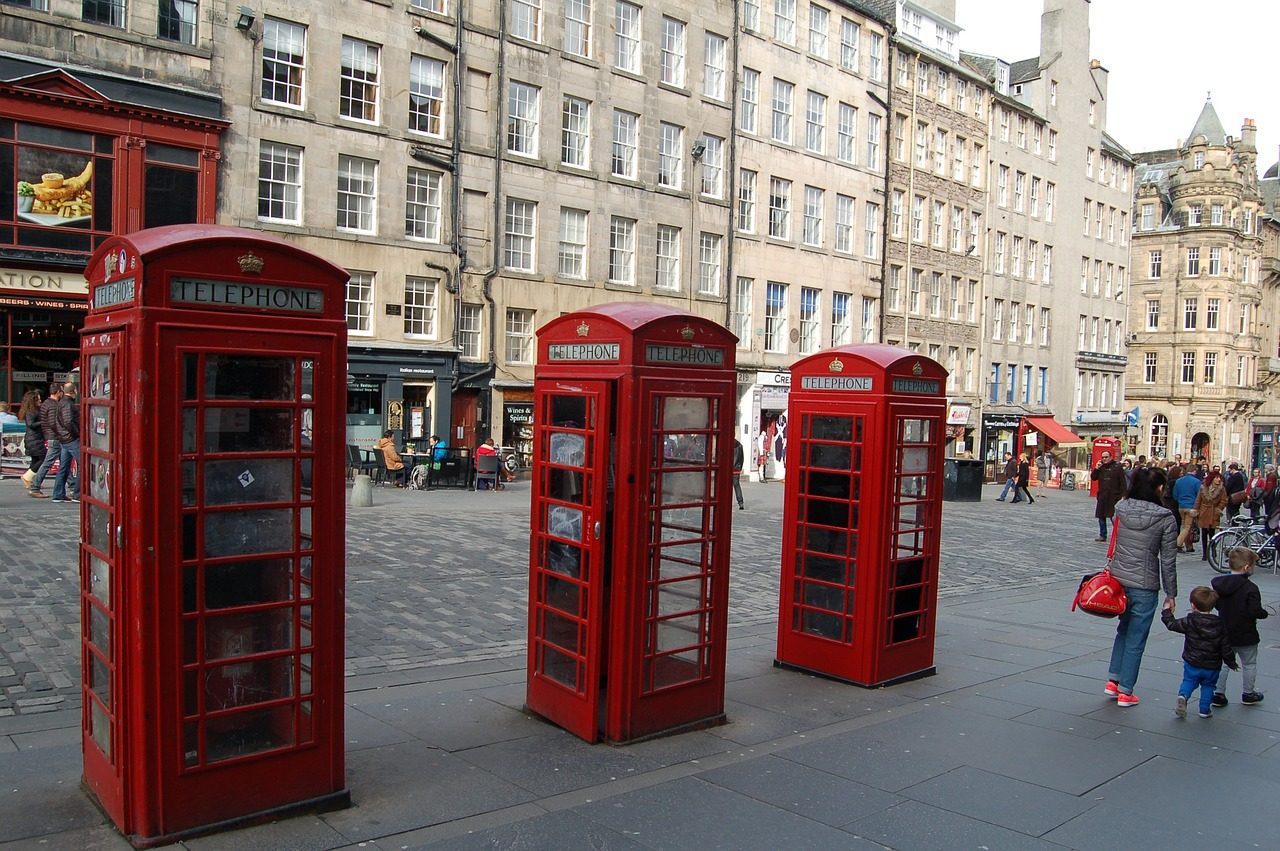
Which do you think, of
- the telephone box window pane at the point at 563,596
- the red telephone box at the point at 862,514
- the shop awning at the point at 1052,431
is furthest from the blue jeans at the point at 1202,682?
the shop awning at the point at 1052,431

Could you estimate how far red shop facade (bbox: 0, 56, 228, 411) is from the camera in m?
20.9

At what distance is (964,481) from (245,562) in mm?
27117

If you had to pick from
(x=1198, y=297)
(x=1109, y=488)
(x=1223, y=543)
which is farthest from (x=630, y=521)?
(x=1198, y=297)

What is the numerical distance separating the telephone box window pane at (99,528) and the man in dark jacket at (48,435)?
38.3ft

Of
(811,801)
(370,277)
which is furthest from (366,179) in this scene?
(811,801)

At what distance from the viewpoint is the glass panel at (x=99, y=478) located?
189 inches

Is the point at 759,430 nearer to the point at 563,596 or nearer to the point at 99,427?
the point at 563,596

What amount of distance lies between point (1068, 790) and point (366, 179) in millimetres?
23145

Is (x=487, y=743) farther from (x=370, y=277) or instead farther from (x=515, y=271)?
(x=515, y=271)

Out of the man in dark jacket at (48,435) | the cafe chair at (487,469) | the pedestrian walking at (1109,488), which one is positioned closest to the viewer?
the man in dark jacket at (48,435)

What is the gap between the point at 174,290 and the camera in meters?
4.58

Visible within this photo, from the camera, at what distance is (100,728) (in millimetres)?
5070

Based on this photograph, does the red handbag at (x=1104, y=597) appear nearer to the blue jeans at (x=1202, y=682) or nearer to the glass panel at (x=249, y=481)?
the blue jeans at (x=1202, y=682)

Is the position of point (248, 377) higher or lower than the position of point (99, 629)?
higher
